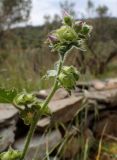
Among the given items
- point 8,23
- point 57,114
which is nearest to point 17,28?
point 8,23

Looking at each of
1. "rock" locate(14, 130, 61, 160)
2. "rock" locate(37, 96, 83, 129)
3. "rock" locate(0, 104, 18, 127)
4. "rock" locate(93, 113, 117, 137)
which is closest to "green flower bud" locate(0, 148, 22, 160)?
"rock" locate(14, 130, 61, 160)

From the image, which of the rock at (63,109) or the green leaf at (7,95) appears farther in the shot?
the rock at (63,109)

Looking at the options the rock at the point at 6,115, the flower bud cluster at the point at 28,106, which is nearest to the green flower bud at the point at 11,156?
the flower bud cluster at the point at 28,106

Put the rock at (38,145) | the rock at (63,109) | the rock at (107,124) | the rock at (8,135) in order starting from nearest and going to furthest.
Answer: the rock at (8,135), the rock at (38,145), the rock at (63,109), the rock at (107,124)

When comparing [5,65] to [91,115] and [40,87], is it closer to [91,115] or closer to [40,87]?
[40,87]

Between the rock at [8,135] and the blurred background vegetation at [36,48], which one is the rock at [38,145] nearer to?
the rock at [8,135]

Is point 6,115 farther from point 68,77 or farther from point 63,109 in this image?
point 68,77

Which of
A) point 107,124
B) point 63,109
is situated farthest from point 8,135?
point 107,124

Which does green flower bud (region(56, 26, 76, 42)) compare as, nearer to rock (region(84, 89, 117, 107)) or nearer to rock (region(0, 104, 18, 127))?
rock (region(0, 104, 18, 127))
